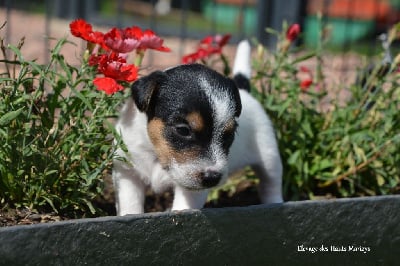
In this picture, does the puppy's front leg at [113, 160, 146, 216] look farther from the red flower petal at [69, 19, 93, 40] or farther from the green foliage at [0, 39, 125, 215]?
the red flower petal at [69, 19, 93, 40]

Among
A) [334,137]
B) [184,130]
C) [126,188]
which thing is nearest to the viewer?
[184,130]

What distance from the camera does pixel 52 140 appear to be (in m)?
3.32

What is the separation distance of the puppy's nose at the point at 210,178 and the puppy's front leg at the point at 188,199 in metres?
0.33

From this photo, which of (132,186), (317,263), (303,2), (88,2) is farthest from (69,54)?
(317,263)

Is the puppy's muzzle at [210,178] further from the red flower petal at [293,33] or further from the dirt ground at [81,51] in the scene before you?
the red flower petal at [293,33]

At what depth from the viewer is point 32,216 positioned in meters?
3.20

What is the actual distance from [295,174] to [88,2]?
5.88 meters

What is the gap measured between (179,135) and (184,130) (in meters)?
0.04

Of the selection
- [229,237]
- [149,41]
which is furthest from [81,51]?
[229,237]

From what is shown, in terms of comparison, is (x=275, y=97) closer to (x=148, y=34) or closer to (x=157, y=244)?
(x=148, y=34)

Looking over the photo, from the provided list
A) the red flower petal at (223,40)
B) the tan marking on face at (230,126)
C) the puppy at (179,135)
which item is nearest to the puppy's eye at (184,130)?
the puppy at (179,135)

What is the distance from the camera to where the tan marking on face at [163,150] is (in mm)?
3096

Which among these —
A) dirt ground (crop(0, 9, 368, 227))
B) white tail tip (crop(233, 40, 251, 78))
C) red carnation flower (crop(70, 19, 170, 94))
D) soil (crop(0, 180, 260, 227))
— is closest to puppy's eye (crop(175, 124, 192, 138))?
red carnation flower (crop(70, 19, 170, 94))

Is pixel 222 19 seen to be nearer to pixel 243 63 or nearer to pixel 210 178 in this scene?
pixel 243 63
